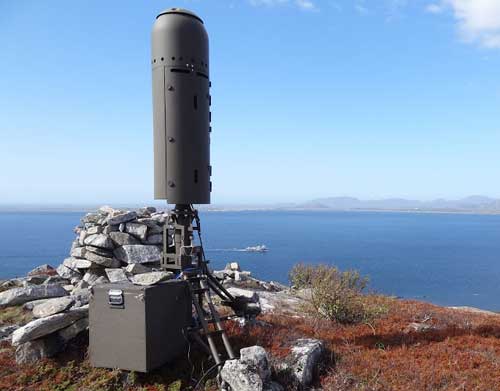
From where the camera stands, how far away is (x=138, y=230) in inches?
535

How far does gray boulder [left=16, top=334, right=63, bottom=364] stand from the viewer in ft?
24.8

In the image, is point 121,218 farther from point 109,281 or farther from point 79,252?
point 109,281

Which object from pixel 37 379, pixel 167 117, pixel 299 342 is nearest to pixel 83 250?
pixel 37 379

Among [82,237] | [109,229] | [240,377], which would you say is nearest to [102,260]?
[109,229]

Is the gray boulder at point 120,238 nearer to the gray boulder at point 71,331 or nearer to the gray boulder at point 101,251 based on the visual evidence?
the gray boulder at point 101,251

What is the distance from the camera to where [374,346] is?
333 inches

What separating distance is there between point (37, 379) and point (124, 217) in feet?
24.0

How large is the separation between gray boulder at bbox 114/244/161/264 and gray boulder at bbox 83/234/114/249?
0.40 meters

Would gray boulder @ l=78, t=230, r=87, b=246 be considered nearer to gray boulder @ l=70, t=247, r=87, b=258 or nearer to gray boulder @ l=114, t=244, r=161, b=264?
gray boulder @ l=70, t=247, r=87, b=258

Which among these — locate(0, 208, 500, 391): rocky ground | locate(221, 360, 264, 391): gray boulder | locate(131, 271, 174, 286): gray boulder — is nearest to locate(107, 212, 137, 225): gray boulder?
locate(0, 208, 500, 391): rocky ground

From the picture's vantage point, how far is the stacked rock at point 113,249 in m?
13.1

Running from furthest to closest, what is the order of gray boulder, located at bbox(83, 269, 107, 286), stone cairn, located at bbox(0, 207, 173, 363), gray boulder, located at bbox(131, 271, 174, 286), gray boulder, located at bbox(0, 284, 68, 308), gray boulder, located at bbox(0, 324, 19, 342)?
gray boulder, located at bbox(83, 269, 107, 286), stone cairn, located at bbox(0, 207, 173, 363), gray boulder, located at bbox(0, 284, 68, 308), gray boulder, located at bbox(0, 324, 19, 342), gray boulder, located at bbox(131, 271, 174, 286)

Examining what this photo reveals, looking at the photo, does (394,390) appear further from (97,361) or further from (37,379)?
(37,379)

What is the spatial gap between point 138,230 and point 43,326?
21.1 feet
